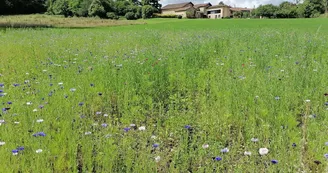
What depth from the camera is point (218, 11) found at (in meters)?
112

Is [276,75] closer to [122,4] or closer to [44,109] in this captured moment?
[44,109]

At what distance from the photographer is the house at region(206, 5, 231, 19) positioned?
358ft

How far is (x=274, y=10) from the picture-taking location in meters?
82.9

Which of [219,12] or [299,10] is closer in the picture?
[299,10]

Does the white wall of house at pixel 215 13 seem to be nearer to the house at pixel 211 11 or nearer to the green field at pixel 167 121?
the house at pixel 211 11

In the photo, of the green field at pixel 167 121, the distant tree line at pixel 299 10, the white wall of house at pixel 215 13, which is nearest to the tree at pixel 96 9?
the distant tree line at pixel 299 10

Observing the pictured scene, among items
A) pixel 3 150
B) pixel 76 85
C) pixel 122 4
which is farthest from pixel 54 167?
pixel 122 4

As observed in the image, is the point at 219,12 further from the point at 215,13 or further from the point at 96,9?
the point at 96,9

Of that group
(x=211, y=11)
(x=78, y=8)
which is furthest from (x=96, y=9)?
(x=211, y=11)

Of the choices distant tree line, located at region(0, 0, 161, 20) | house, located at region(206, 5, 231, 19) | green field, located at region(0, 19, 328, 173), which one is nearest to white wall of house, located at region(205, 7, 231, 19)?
house, located at region(206, 5, 231, 19)

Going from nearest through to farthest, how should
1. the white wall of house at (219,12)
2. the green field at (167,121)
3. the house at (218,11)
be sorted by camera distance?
the green field at (167,121) < the house at (218,11) < the white wall of house at (219,12)

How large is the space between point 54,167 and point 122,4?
290ft

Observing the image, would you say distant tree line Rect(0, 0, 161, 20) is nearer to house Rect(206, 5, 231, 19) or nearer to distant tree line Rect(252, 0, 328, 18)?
distant tree line Rect(252, 0, 328, 18)

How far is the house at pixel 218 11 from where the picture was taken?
109 meters
